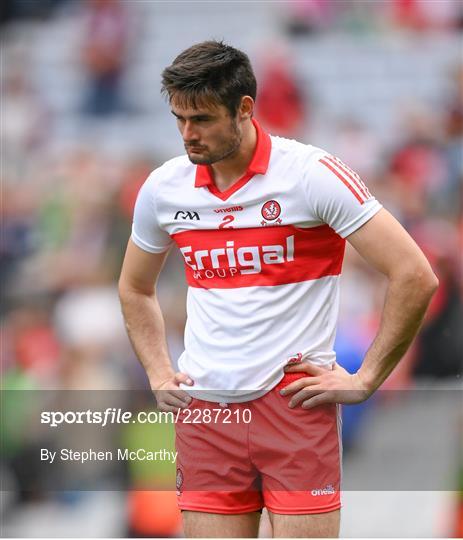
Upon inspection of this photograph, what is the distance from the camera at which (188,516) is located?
12.0 feet

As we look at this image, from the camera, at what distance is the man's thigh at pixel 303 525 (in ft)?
11.6

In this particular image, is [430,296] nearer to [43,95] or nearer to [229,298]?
[229,298]

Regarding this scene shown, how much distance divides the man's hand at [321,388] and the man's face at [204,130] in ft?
2.12

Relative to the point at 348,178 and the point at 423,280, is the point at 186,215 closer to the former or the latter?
the point at 348,178

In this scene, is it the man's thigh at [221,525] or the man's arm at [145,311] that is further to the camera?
the man's arm at [145,311]

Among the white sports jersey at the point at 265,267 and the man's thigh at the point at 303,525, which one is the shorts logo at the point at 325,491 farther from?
the white sports jersey at the point at 265,267

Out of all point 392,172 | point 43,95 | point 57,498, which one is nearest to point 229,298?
point 57,498

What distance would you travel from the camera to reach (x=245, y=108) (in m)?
3.57

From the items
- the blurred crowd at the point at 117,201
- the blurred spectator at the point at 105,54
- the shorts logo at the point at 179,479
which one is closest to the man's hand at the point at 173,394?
the shorts logo at the point at 179,479

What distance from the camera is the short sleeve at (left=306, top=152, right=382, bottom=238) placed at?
3.43 meters

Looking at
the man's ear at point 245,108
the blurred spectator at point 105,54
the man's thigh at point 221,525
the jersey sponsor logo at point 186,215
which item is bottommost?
the man's thigh at point 221,525

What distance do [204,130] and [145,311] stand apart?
730 mm

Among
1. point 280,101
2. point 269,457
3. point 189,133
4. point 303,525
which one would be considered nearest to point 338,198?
point 189,133

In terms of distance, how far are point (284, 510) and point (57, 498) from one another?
3496mm
